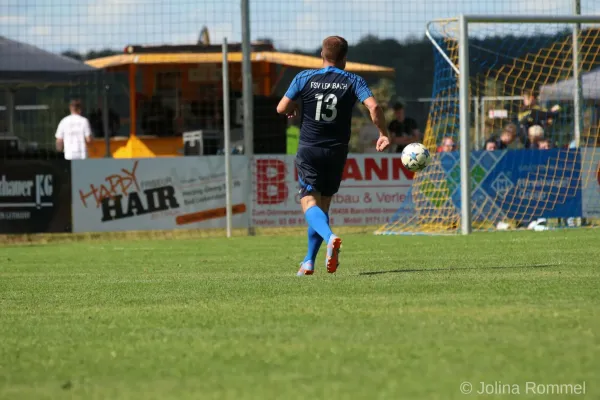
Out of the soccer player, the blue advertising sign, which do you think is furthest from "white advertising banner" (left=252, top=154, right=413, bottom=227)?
the soccer player

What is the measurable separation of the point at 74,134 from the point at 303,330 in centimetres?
1341

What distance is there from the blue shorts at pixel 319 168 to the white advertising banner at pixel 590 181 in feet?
28.3

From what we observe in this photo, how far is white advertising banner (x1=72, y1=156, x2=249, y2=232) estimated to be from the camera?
17266mm

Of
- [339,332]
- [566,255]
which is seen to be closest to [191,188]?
[566,255]

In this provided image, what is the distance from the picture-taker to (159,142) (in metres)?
20.9

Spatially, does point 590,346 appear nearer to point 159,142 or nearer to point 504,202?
point 504,202

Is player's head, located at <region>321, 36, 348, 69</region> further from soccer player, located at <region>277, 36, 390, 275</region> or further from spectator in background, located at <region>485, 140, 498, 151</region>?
spectator in background, located at <region>485, 140, 498, 151</region>

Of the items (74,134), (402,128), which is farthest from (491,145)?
(74,134)

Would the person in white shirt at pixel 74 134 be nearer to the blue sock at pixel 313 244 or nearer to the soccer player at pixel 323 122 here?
the soccer player at pixel 323 122

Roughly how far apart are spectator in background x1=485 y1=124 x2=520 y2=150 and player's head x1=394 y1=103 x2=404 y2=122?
6.34 feet

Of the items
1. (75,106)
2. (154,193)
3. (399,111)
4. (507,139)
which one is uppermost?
(75,106)

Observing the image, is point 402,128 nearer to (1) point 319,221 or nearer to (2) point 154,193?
(2) point 154,193

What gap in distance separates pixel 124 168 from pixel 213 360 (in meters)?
12.6

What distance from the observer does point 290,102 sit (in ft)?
30.5
